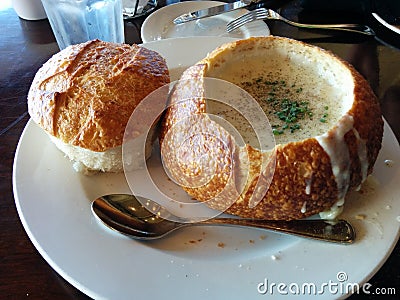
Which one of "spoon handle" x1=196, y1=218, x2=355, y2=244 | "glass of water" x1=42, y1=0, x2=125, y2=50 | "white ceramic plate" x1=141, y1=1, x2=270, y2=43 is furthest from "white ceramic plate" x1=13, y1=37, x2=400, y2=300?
"white ceramic plate" x1=141, y1=1, x2=270, y2=43

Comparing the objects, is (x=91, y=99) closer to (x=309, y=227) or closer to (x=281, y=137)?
(x=281, y=137)

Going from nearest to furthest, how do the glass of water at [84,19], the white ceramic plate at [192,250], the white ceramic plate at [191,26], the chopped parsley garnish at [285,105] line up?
the white ceramic plate at [192,250]
the chopped parsley garnish at [285,105]
the glass of water at [84,19]
the white ceramic plate at [191,26]

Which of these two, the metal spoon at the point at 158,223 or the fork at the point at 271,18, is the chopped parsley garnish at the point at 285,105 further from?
the fork at the point at 271,18

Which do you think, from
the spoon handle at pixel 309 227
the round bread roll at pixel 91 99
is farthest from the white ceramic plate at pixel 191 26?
the spoon handle at pixel 309 227

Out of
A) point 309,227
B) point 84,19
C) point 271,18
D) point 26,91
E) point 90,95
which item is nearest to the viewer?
point 309,227

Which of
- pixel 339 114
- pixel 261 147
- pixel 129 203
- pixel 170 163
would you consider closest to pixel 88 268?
pixel 129 203

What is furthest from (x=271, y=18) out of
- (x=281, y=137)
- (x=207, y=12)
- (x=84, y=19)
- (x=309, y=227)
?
(x=309, y=227)
